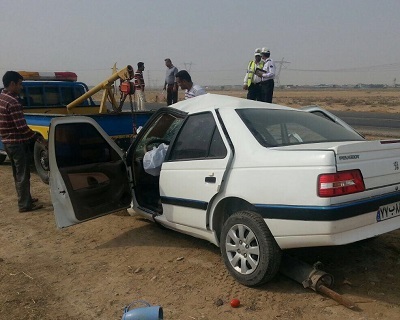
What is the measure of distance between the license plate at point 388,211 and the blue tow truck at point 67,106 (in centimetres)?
455

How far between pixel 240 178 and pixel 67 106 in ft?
23.9

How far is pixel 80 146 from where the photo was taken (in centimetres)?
492

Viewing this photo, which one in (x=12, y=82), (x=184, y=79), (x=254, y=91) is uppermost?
(x=184, y=79)

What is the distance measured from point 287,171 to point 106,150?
8.76 ft

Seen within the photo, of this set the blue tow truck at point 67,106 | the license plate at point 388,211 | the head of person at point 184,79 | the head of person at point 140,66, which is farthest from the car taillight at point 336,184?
the head of person at point 140,66

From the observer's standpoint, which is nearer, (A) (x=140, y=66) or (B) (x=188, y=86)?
(B) (x=188, y=86)

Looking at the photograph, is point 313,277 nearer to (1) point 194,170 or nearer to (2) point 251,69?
(1) point 194,170

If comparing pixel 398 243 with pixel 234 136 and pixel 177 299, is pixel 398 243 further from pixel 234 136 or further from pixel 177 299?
pixel 177 299

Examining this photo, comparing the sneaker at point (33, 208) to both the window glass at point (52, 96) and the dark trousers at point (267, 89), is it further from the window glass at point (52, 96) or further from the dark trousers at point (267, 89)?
the dark trousers at point (267, 89)

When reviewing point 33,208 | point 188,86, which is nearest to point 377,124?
point 188,86

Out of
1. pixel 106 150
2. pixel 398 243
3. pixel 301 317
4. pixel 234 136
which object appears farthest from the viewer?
pixel 106 150

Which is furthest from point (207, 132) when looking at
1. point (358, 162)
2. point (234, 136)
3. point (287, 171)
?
point (358, 162)

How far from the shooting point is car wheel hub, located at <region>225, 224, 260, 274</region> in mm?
3393

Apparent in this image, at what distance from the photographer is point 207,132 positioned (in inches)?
156
